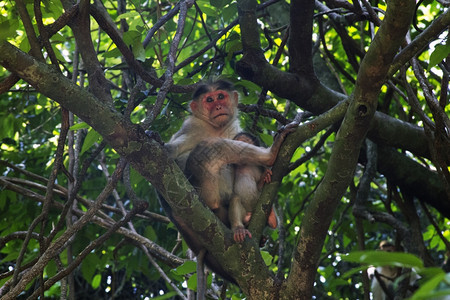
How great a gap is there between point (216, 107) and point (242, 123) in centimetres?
47

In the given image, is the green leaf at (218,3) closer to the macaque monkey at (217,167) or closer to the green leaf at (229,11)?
the green leaf at (229,11)

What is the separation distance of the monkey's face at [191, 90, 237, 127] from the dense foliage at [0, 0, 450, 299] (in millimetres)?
180

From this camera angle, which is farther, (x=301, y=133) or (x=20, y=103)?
(x=20, y=103)

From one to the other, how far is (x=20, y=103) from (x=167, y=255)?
3362 millimetres

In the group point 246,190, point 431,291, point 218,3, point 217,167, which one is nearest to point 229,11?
point 218,3

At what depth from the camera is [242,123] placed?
19.6 feet

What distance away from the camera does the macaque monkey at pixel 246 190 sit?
478 centimetres

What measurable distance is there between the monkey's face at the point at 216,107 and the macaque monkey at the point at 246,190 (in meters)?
0.45

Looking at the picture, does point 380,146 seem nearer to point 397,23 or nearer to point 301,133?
point 301,133

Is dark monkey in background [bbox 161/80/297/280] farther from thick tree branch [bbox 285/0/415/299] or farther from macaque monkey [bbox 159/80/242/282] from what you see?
thick tree branch [bbox 285/0/415/299]

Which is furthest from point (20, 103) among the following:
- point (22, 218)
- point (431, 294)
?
point (431, 294)

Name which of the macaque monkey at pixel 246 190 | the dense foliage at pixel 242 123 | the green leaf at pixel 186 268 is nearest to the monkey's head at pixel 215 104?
the dense foliage at pixel 242 123

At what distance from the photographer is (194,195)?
3.53 m

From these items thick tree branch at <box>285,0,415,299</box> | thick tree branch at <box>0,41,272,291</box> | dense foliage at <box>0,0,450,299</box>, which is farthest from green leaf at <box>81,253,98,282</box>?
thick tree branch at <box>285,0,415,299</box>
